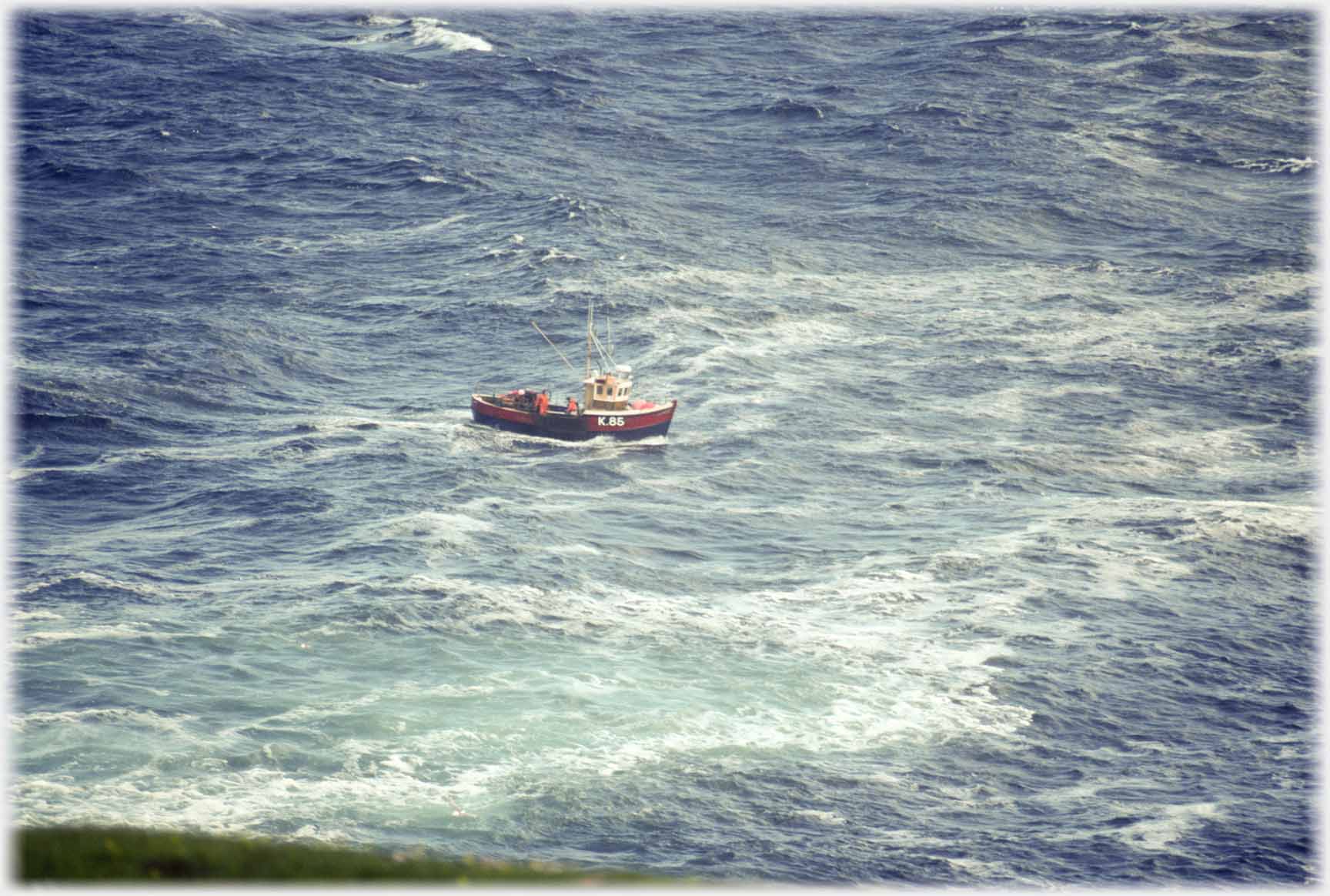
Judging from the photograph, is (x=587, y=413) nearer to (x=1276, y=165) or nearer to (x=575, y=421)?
(x=575, y=421)

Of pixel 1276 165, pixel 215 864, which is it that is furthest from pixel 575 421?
pixel 1276 165

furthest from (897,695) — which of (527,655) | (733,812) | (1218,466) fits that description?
(1218,466)

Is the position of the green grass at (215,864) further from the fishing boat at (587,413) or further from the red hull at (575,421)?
the fishing boat at (587,413)

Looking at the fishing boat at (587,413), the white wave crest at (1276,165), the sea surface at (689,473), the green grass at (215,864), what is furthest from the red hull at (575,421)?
the white wave crest at (1276,165)

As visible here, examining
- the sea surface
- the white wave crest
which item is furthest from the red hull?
the white wave crest

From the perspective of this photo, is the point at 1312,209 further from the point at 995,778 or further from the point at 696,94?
the point at 995,778
